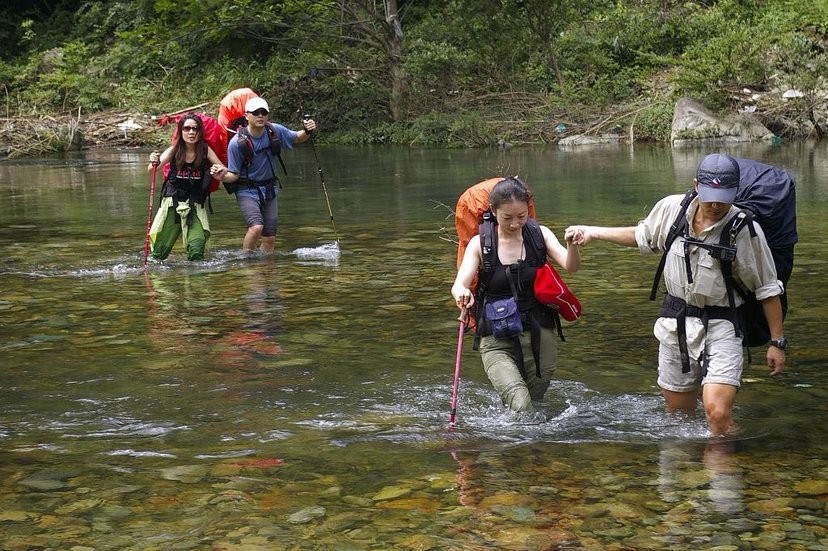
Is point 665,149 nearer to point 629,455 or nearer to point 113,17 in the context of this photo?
point 629,455

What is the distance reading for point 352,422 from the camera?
22.8 ft

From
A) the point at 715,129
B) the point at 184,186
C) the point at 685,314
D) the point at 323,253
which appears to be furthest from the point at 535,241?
the point at 715,129

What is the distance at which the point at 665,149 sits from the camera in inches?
1070

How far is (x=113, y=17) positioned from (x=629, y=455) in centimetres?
4047

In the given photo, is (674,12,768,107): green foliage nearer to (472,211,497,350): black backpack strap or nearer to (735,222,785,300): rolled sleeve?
(472,211,497,350): black backpack strap

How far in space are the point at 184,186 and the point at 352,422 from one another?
6.00 meters

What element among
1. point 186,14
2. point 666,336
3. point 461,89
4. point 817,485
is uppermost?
point 186,14

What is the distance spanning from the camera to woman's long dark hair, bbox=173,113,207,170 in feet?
39.3

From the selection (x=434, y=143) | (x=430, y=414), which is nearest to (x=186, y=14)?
(x=434, y=143)

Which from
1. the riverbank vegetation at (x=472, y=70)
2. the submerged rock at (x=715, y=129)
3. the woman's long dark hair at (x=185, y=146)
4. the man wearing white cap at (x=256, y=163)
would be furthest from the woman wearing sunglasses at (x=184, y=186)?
the riverbank vegetation at (x=472, y=70)

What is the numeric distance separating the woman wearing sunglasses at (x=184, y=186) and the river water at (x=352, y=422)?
0.47 m

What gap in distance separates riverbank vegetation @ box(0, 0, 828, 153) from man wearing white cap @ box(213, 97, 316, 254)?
1811 cm

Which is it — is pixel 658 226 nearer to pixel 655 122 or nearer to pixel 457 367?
pixel 457 367

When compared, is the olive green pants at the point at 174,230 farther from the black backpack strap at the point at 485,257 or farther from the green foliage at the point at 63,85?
the green foliage at the point at 63,85
